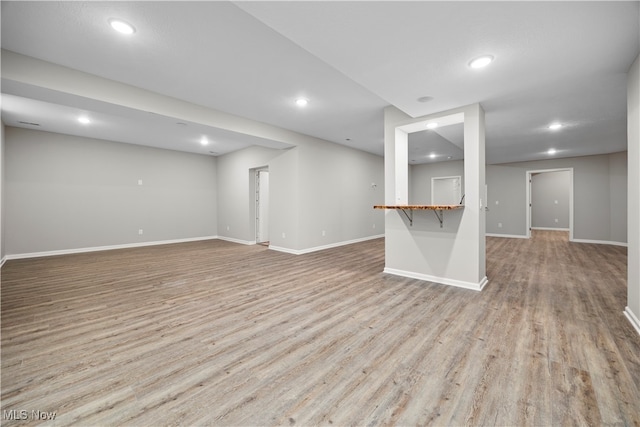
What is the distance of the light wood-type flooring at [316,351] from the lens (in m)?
1.45

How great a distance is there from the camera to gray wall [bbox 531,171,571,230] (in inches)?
408

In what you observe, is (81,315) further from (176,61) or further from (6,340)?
(176,61)

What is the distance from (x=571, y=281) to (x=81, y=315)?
6167 mm

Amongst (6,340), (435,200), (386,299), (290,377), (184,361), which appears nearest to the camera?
(290,377)

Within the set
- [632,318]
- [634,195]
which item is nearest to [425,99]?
[634,195]

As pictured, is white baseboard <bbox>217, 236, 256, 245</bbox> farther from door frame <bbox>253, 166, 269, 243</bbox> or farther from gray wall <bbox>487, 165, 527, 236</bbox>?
gray wall <bbox>487, 165, 527, 236</bbox>

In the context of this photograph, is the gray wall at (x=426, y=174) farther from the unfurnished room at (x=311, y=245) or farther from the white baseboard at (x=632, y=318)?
the white baseboard at (x=632, y=318)

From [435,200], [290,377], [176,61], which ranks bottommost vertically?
[290,377]

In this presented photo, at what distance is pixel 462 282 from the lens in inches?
141

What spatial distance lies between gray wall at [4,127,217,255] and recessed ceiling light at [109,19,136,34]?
17.3 ft

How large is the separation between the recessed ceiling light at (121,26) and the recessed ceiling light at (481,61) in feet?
9.94

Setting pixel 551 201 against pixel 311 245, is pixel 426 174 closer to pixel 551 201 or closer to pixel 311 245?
pixel 551 201

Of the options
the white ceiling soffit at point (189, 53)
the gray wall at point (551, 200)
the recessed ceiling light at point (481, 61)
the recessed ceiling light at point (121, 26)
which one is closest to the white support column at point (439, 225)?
the white ceiling soffit at point (189, 53)

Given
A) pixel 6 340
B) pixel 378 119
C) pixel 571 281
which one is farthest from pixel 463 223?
A: pixel 6 340
